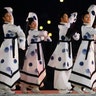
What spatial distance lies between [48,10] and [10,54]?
1.36 meters

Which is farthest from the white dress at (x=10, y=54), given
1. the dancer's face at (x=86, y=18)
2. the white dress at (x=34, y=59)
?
the dancer's face at (x=86, y=18)

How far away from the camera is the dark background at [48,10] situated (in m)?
9.98

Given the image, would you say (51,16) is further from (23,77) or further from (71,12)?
(23,77)

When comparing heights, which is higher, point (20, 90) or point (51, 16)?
point (51, 16)

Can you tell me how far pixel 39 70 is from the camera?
930 cm

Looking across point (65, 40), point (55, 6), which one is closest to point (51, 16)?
point (55, 6)

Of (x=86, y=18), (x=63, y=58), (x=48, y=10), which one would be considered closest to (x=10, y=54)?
(x=63, y=58)

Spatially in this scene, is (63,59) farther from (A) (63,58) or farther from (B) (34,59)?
(B) (34,59)

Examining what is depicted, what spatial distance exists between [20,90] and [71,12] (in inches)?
60.3

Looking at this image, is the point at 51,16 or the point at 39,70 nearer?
the point at 39,70

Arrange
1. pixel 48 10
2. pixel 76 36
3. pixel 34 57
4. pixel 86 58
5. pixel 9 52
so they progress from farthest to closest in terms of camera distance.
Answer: pixel 48 10 → pixel 76 36 → pixel 34 57 → pixel 86 58 → pixel 9 52

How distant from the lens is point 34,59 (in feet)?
30.4

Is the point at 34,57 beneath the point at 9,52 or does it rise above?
beneath

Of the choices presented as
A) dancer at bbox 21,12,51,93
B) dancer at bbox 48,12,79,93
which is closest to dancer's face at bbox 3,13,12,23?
dancer at bbox 21,12,51,93
